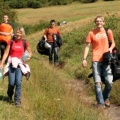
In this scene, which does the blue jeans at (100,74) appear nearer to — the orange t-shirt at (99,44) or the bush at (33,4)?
the orange t-shirt at (99,44)

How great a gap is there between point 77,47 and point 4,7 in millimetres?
35942

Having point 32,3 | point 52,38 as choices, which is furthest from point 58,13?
point 52,38

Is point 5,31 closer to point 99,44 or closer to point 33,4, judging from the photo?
point 99,44

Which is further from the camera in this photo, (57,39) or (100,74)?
(57,39)

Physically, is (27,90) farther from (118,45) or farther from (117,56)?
(118,45)

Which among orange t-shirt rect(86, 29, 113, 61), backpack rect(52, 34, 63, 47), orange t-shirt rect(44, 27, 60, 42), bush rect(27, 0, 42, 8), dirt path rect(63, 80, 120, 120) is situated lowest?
bush rect(27, 0, 42, 8)

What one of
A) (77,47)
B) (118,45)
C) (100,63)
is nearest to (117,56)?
(100,63)

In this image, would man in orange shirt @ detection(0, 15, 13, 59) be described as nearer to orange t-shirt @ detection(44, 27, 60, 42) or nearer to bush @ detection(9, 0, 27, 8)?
orange t-shirt @ detection(44, 27, 60, 42)

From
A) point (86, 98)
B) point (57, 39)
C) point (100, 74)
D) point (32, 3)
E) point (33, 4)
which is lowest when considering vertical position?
point (33, 4)

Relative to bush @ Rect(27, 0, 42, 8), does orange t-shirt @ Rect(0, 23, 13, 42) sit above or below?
above

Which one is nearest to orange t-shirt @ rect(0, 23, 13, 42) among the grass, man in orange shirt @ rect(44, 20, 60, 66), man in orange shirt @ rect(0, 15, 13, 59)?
man in orange shirt @ rect(0, 15, 13, 59)

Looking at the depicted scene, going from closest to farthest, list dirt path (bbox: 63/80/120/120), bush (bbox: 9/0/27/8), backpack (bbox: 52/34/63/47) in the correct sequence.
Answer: dirt path (bbox: 63/80/120/120) < backpack (bbox: 52/34/63/47) < bush (bbox: 9/0/27/8)

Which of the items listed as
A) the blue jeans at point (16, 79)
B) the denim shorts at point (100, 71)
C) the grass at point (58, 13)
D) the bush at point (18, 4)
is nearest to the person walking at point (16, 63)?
the blue jeans at point (16, 79)

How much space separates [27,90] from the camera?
382 inches
